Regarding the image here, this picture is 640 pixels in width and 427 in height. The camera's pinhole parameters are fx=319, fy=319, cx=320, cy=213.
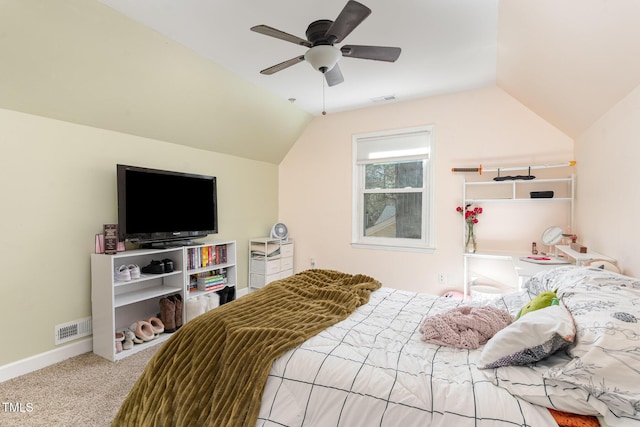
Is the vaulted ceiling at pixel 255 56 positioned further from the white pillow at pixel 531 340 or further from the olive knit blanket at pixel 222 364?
the olive knit blanket at pixel 222 364

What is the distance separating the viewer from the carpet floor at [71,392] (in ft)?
6.31

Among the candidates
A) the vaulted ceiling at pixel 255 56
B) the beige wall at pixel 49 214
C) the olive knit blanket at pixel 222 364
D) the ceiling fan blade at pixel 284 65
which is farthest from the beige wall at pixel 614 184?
the beige wall at pixel 49 214

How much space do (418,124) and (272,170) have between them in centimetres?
223

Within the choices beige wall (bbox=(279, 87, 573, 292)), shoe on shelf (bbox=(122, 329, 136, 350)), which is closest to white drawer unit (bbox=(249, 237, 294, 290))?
beige wall (bbox=(279, 87, 573, 292))

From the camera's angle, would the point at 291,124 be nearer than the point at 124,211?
No

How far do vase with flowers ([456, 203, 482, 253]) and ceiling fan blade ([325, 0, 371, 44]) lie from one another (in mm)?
2534

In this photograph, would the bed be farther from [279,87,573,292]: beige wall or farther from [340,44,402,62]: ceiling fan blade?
[279,87,573,292]: beige wall

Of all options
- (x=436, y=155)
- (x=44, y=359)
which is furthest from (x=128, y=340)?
(x=436, y=155)

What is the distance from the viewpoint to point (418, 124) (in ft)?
13.1

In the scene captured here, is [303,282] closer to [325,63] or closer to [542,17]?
[325,63]

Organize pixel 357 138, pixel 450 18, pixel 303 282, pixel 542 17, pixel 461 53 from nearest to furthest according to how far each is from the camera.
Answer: pixel 542 17
pixel 450 18
pixel 303 282
pixel 461 53
pixel 357 138

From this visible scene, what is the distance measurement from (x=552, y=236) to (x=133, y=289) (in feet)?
13.6

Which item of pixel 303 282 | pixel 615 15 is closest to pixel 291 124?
pixel 303 282

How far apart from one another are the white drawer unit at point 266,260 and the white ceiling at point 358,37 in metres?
2.03
